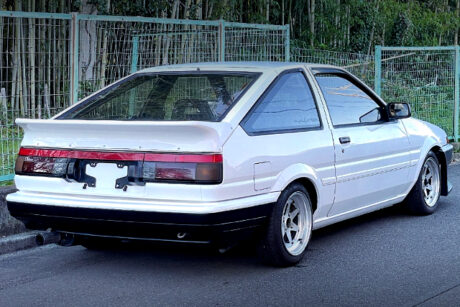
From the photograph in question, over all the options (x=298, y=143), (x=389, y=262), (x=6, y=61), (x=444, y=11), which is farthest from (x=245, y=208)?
(x=444, y=11)

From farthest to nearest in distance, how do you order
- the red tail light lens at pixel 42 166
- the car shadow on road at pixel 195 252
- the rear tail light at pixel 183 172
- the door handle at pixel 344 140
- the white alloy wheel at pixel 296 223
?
the door handle at pixel 344 140 → the car shadow on road at pixel 195 252 → the white alloy wheel at pixel 296 223 → the red tail light lens at pixel 42 166 → the rear tail light at pixel 183 172

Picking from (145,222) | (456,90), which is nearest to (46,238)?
(145,222)

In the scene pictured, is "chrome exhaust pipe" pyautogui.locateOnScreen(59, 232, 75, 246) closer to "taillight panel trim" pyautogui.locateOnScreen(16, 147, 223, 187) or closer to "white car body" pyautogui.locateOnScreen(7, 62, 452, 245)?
"white car body" pyautogui.locateOnScreen(7, 62, 452, 245)

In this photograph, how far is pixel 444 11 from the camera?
26016 millimetres

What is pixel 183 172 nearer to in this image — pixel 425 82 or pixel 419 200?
pixel 419 200

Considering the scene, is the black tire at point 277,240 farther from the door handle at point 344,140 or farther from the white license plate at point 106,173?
the white license plate at point 106,173

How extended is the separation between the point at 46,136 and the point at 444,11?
72.0 feet

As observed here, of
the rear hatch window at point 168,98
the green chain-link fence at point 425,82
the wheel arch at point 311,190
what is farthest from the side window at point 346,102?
the green chain-link fence at point 425,82

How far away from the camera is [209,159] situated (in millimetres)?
5449

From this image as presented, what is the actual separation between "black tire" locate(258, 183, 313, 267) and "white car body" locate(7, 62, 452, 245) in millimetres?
95

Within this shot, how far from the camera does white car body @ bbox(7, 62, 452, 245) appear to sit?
549 cm

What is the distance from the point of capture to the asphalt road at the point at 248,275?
5.45m

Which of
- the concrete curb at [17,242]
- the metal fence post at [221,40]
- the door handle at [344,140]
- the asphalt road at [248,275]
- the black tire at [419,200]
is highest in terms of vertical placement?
the metal fence post at [221,40]

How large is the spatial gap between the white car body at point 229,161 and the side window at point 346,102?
0.34 ft
